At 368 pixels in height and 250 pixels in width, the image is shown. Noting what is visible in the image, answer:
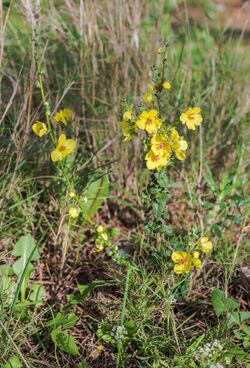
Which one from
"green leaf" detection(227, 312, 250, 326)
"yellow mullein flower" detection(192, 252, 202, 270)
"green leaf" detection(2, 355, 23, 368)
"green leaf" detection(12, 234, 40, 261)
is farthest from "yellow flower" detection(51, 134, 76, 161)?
"green leaf" detection(227, 312, 250, 326)

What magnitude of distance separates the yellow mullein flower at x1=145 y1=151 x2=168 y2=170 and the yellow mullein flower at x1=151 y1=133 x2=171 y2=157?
0.04 feet

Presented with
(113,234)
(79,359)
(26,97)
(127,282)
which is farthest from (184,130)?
(79,359)

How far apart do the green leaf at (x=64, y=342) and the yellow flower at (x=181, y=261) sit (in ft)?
1.32

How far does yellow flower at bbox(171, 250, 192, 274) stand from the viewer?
5.14 ft

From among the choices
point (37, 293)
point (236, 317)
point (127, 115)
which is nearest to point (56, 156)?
point (127, 115)

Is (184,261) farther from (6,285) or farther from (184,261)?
(6,285)

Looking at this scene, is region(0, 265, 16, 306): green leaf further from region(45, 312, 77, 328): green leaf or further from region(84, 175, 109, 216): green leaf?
region(84, 175, 109, 216): green leaf

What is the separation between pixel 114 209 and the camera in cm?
229

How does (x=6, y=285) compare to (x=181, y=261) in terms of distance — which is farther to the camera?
(x=6, y=285)

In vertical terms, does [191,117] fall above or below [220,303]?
above

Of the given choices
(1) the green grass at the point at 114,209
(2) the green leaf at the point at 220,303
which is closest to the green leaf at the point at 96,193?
(1) the green grass at the point at 114,209

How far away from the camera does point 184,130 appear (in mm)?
2361

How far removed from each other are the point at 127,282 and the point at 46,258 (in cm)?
55

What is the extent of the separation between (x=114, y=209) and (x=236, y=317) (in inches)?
31.7
